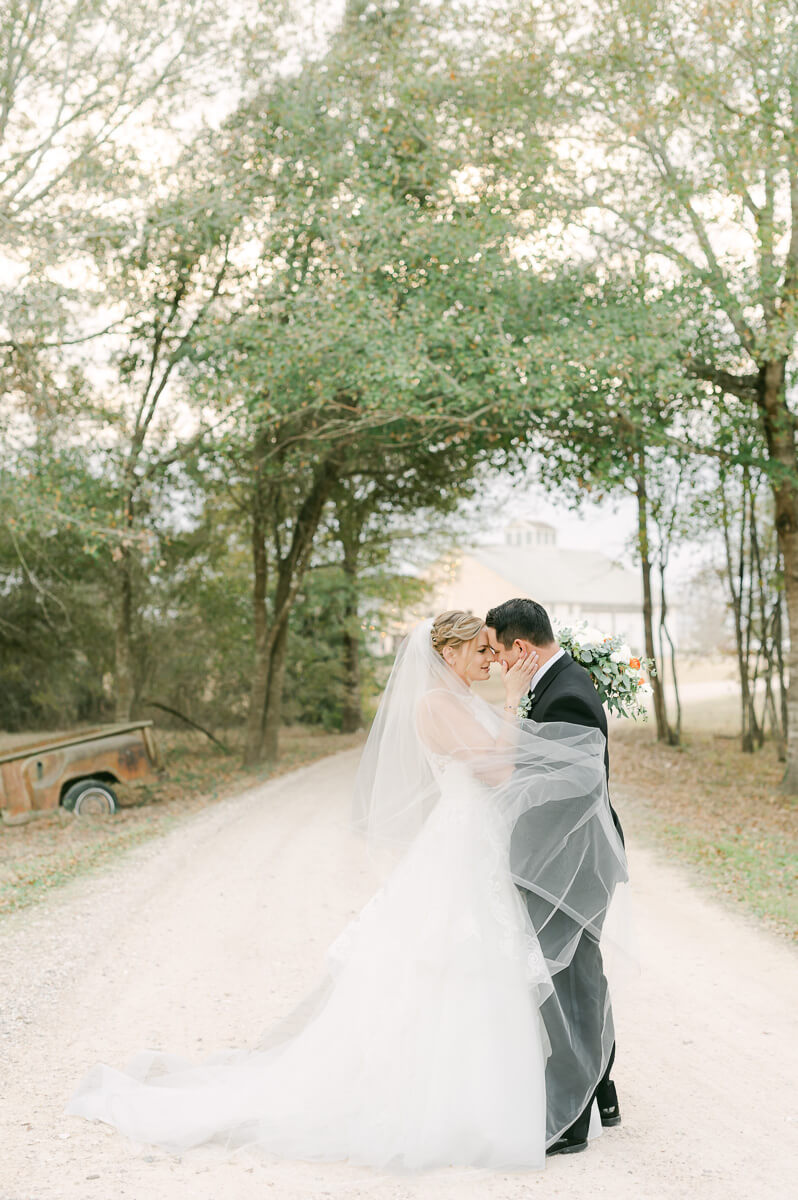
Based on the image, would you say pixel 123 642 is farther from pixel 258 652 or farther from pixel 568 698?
pixel 568 698

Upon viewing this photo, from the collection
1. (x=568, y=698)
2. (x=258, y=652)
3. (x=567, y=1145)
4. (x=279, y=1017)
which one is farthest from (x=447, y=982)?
(x=258, y=652)

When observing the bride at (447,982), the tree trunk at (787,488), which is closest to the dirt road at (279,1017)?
the bride at (447,982)

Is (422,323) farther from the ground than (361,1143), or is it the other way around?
(422,323)

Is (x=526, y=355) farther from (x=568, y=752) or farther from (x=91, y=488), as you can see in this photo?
(x=568, y=752)

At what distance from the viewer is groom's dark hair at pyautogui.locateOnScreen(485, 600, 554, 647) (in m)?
4.50

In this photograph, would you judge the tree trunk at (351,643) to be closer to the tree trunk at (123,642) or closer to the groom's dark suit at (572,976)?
the tree trunk at (123,642)

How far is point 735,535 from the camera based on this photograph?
23406mm

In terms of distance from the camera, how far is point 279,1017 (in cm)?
595

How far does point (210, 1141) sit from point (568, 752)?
2.17 m

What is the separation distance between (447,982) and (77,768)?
1093 centimetres

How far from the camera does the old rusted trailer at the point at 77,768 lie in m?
13.7

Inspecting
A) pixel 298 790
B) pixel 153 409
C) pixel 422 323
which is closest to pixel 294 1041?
pixel 422 323

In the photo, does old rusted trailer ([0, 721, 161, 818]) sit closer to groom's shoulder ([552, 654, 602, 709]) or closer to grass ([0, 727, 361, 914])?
grass ([0, 727, 361, 914])

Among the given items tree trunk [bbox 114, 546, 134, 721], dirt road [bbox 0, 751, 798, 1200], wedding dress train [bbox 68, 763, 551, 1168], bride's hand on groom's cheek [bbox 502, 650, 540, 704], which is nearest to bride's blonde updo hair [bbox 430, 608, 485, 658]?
bride's hand on groom's cheek [bbox 502, 650, 540, 704]
